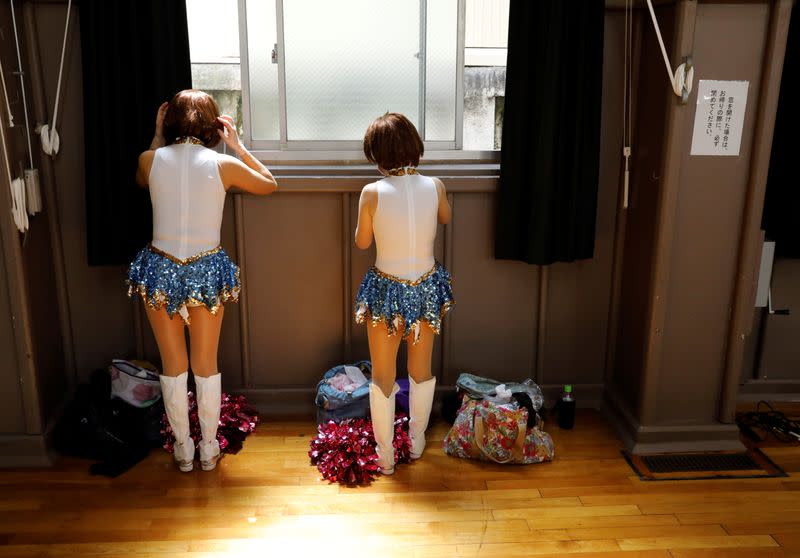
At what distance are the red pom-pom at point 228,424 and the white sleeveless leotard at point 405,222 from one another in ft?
3.50

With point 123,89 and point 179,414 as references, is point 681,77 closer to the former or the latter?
point 123,89

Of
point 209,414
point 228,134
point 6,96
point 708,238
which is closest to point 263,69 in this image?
point 228,134

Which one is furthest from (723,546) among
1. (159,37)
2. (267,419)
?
(159,37)

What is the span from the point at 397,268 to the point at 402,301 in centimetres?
13

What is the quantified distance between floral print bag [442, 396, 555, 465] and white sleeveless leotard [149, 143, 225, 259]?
130 centimetres

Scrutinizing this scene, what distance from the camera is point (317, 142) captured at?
3.17 m

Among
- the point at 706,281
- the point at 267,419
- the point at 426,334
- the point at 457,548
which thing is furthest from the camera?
the point at 267,419

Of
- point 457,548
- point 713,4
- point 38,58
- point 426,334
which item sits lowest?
point 457,548

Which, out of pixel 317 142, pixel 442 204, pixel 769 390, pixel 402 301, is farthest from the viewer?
pixel 769 390

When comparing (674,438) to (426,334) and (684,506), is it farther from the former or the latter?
(426,334)

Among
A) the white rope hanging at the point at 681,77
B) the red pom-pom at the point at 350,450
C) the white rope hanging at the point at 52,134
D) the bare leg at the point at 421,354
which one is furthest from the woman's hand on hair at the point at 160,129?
the white rope hanging at the point at 681,77

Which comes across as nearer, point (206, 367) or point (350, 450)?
point (206, 367)

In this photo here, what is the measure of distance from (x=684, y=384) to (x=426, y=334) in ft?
3.92

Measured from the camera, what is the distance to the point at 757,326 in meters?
3.38
